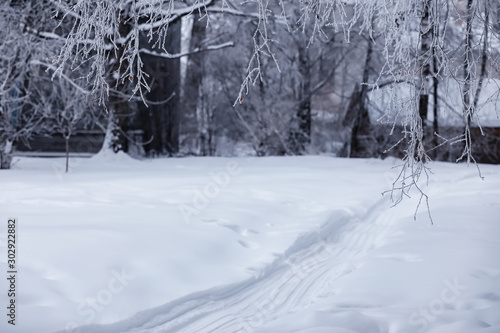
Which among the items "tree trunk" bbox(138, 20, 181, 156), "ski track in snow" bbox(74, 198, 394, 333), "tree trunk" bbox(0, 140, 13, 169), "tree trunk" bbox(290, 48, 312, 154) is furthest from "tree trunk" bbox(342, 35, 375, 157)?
"ski track in snow" bbox(74, 198, 394, 333)

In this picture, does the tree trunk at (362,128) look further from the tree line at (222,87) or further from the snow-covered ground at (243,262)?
the snow-covered ground at (243,262)

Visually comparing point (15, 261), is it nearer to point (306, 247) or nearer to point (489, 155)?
point (306, 247)

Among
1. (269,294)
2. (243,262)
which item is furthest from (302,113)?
(269,294)

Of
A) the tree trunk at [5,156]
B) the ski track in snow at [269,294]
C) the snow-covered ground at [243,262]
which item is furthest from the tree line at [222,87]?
the ski track in snow at [269,294]

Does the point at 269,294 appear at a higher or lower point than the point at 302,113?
lower

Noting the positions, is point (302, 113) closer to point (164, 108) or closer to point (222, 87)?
point (222, 87)

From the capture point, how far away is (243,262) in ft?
17.4

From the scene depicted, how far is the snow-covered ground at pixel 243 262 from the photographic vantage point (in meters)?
3.78

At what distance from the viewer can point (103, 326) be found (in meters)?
3.66

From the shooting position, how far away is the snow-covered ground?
3.78 m

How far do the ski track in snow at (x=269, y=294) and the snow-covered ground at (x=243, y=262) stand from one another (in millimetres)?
15

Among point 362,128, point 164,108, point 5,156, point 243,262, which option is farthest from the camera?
point 164,108

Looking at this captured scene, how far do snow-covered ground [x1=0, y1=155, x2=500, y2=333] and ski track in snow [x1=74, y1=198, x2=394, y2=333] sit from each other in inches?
0.6

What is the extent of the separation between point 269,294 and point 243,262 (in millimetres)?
754
